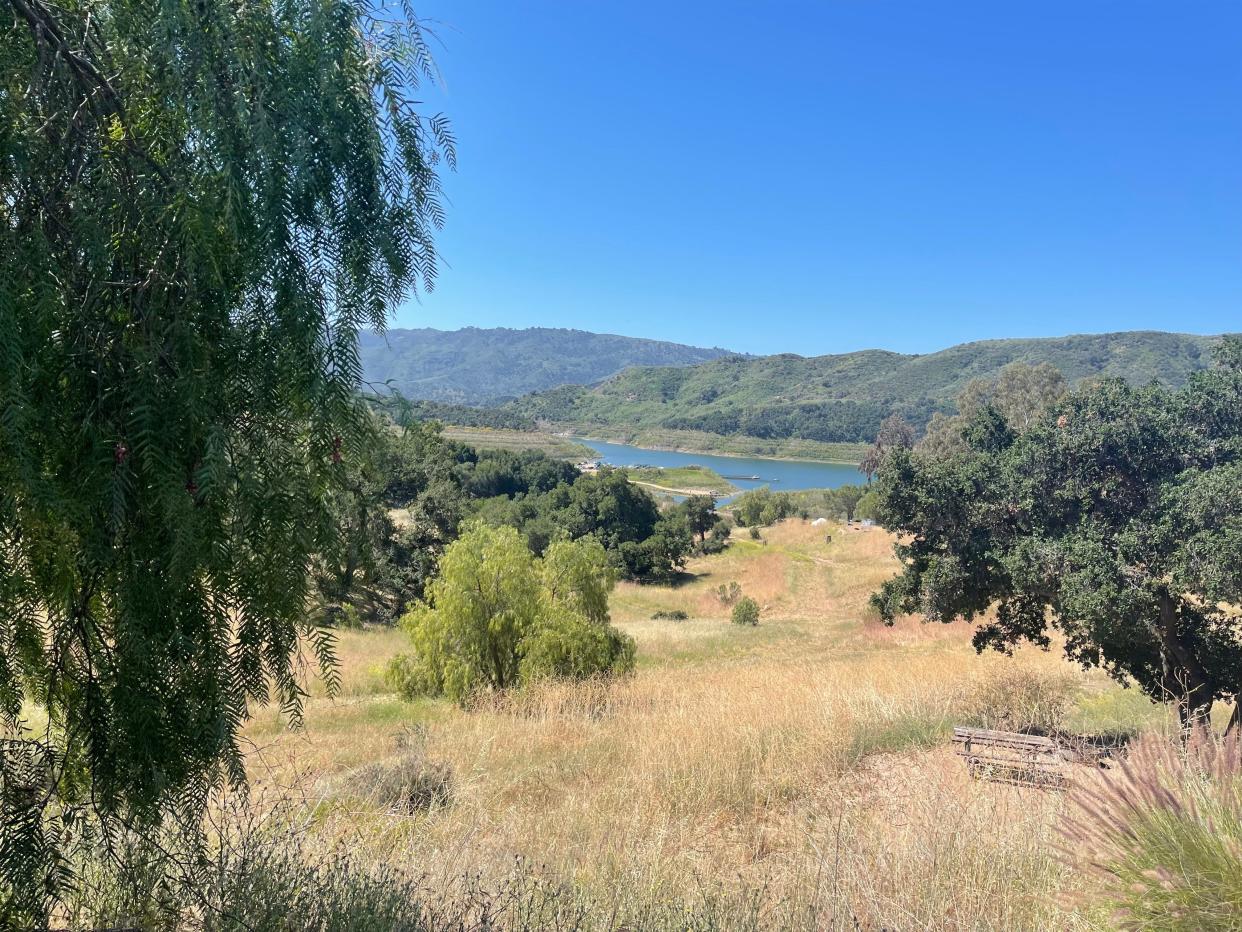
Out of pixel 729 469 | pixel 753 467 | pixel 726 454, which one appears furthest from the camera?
pixel 726 454

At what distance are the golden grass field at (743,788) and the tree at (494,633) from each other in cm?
78

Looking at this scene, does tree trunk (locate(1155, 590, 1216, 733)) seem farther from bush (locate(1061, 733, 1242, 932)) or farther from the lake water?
the lake water

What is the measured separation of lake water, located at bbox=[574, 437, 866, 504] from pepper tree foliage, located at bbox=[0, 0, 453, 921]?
361ft

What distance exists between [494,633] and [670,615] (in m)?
21.5

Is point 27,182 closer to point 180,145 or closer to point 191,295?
point 180,145

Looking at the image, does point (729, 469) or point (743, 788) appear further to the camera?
point (729, 469)

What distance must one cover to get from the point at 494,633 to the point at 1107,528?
32.2ft

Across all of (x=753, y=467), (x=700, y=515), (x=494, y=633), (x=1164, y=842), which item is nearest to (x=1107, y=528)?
(x=1164, y=842)

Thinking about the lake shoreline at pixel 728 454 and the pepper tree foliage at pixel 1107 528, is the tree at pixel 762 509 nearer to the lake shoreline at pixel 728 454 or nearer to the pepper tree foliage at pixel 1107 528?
the pepper tree foliage at pixel 1107 528

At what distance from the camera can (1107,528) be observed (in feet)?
26.2

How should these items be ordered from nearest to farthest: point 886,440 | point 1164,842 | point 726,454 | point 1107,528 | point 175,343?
point 175,343
point 1164,842
point 1107,528
point 886,440
point 726,454

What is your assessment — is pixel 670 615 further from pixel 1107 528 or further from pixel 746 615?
pixel 1107 528

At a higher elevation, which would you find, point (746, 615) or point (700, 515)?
point (700, 515)

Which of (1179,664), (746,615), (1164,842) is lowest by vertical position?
(746,615)
